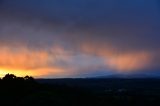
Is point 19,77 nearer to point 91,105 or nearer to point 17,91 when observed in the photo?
point 17,91

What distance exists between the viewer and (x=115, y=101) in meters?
80.4

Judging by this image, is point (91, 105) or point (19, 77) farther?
point (19, 77)

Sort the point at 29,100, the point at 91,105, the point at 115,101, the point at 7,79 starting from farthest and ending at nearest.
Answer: the point at 115,101
the point at 7,79
the point at 91,105
the point at 29,100

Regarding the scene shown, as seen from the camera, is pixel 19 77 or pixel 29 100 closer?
pixel 29 100

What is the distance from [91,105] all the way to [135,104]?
1330cm

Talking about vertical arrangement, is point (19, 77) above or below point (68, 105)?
above

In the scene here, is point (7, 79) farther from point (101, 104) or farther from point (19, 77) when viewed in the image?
point (101, 104)

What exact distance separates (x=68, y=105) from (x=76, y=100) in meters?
6.65

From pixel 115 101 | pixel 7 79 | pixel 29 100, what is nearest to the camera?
pixel 29 100

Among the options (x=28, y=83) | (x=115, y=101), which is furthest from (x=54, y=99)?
(x=115, y=101)

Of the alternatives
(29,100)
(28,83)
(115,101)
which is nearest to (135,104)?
(115,101)

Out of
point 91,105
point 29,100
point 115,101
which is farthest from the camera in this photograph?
point 115,101

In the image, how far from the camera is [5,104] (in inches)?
2500

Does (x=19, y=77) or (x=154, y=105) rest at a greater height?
(x=19, y=77)
